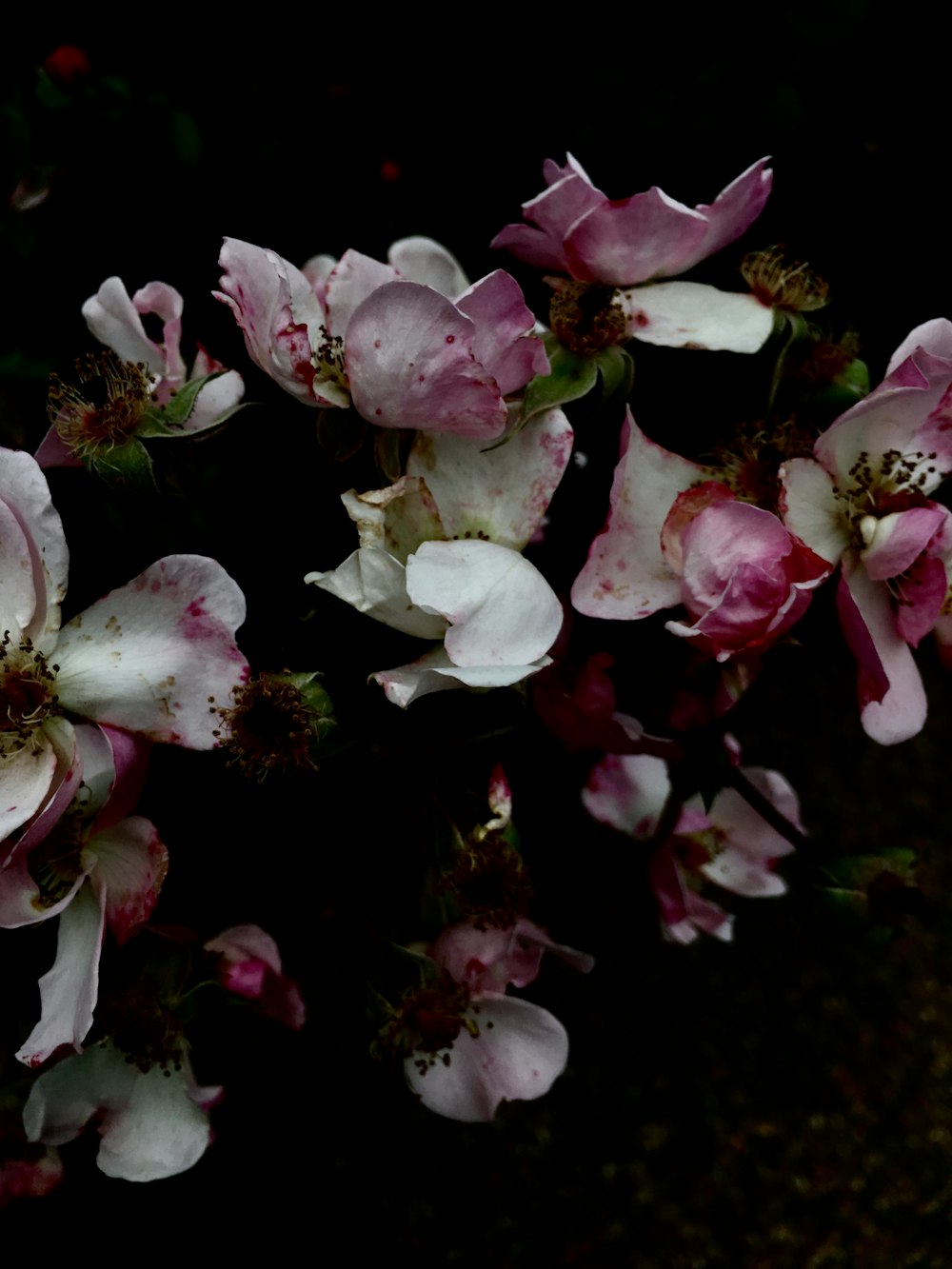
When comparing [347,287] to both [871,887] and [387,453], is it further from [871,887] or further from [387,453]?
[871,887]

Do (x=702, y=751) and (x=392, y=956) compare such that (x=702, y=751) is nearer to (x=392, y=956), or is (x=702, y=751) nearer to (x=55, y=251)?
(x=392, y=956)

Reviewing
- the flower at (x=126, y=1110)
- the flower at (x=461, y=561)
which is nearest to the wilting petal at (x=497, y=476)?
the flower at (x=461, y=561)

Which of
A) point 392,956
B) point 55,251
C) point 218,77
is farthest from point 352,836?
point 218,77

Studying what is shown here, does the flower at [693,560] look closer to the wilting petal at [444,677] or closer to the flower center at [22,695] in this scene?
the wilting petal at [444,677]

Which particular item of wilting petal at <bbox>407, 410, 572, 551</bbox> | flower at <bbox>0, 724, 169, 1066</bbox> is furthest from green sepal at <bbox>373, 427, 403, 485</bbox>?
flower at <bbox>0, 724, 169, 1066</bbox>

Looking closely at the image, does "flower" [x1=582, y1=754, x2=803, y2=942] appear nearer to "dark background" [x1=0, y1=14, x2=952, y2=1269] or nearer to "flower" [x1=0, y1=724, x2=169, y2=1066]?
"dark background" [x1=0, y1=14, x2=952, y2=1269]

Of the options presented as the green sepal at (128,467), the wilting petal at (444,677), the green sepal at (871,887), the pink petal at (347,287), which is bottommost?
the green sepal at (871,887)

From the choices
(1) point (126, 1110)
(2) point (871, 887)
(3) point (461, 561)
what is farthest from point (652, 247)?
(1) point (126, 1110)
